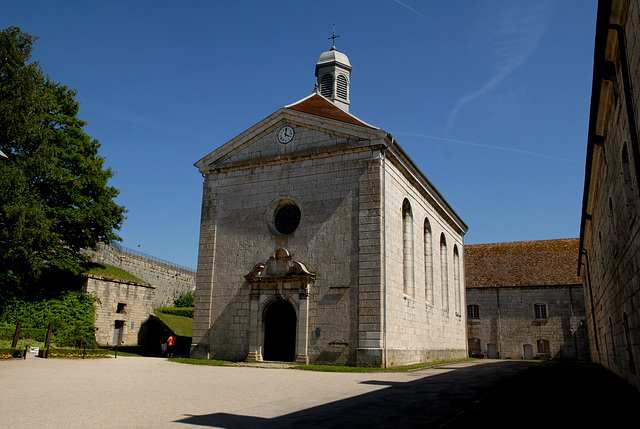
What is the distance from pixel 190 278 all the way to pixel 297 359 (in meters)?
Result: 26.3

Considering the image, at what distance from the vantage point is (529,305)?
124 feet

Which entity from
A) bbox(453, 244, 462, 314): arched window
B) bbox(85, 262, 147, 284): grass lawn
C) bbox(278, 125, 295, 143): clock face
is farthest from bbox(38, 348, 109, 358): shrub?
bbox(453, 244, 462, 314): arched window

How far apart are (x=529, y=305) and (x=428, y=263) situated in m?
17.5

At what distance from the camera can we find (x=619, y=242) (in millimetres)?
10414

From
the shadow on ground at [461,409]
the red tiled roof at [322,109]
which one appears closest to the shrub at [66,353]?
the red tiled roof at [322,109]

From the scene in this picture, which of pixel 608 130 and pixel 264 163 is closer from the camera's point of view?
pixel 608 130

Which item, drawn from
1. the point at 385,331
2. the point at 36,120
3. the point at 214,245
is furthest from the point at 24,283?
the point at 385,331

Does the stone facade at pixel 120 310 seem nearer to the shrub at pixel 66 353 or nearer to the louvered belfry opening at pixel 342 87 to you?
the shrub at pixel 66 353

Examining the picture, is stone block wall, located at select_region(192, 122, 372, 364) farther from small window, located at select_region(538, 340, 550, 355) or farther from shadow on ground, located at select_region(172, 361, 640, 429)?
small window, located at select_region(538, 340, 550, 355)

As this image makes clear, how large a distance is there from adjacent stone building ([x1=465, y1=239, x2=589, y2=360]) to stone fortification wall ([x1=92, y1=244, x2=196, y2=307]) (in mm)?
23631

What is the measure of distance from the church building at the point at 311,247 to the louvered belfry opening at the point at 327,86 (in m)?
4.03

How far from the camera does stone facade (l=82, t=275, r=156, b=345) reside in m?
26.2

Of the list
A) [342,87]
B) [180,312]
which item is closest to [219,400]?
[342,87]

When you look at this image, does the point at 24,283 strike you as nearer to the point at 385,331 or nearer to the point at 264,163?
the point at 264,163
